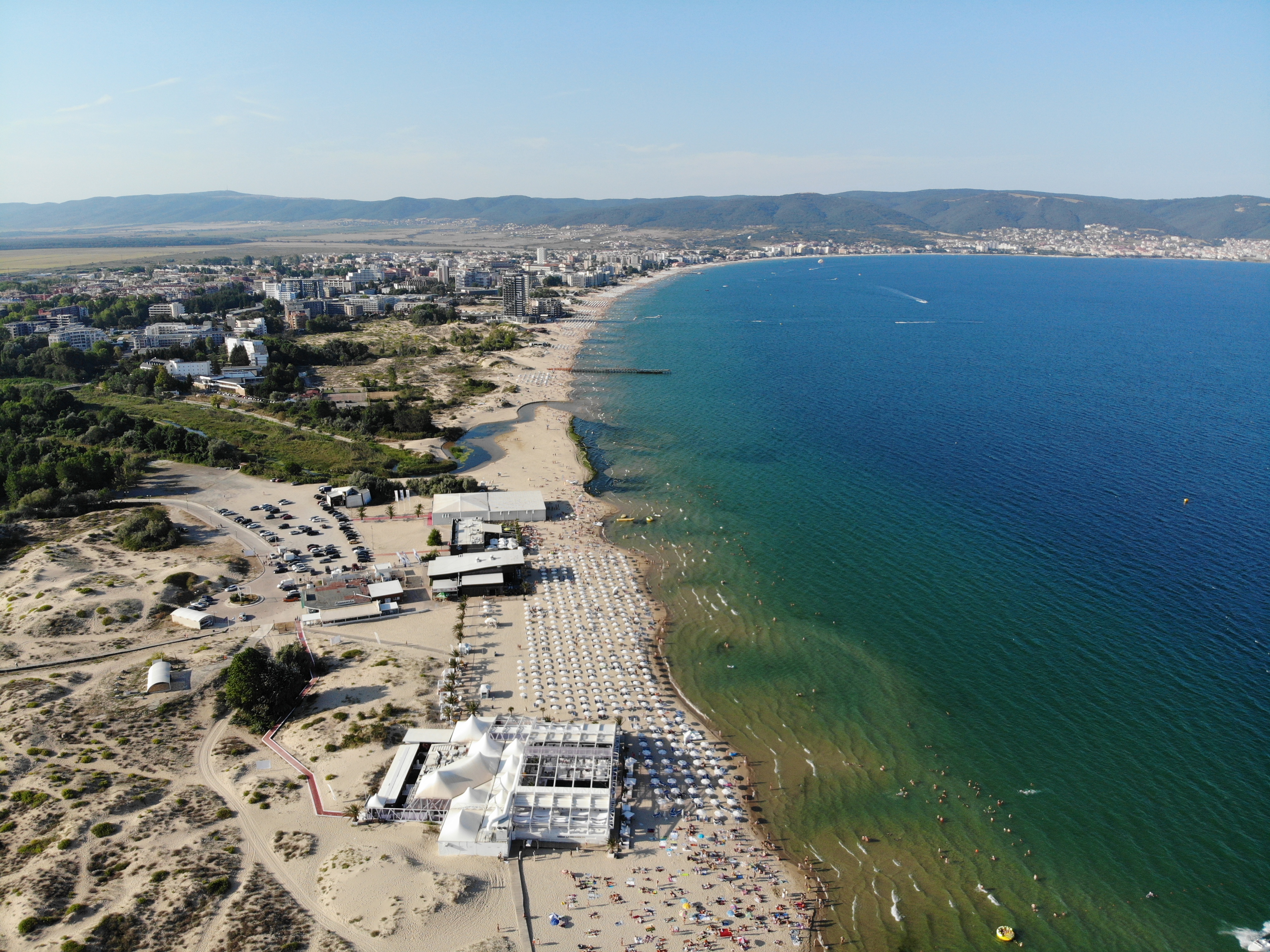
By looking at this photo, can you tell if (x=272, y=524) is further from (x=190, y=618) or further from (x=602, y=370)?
(x=602, y=370)

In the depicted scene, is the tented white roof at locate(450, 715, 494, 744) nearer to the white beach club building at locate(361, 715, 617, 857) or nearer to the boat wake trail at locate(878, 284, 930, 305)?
the white beach club building at locate(361, 715, 617, 857)

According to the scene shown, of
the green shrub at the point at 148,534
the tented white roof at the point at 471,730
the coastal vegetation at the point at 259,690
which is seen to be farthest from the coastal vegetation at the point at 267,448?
the tented white roof at the point at 471,730

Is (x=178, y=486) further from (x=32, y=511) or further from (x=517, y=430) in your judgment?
(x=517, y=430)

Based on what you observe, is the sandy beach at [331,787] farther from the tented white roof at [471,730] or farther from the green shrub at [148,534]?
the tented white roof at [471,730]

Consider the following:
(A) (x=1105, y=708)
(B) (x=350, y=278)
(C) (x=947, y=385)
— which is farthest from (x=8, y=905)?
(B) (x=350, y=278)

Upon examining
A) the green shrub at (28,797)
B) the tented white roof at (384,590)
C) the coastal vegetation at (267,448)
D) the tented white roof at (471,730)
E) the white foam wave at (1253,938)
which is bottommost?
the white foam wave at (1253,938)
